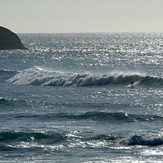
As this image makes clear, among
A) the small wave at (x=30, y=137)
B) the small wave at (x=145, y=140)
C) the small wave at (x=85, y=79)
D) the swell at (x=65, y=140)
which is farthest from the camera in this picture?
the small wave at (x=85, y=79)

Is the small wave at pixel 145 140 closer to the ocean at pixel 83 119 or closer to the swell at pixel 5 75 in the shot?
the ocean at pixel 83 119

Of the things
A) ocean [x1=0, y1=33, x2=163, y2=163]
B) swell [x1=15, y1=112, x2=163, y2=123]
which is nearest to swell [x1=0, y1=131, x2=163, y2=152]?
ocean [x1=0, y1=33, x2=163, y2=163]

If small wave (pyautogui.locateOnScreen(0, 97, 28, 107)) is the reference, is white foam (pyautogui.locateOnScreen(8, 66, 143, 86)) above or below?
above

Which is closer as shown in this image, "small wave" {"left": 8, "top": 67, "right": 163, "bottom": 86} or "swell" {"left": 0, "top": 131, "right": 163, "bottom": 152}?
"swell" {"left": 0, "top": 131, "right": 163, "bottom": 152}

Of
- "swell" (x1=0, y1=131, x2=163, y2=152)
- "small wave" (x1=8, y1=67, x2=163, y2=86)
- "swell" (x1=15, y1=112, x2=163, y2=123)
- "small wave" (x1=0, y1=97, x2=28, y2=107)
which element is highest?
"small wave" (x1=8, y1=67, x2=163, y2=86)

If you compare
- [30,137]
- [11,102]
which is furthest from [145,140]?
[11,102]

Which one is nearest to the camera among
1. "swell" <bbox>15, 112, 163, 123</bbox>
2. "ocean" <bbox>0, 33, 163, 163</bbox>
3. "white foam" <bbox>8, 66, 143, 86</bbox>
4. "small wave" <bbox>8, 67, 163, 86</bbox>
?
"ocean" <bbox>0, 33, 163, 163</bbox>

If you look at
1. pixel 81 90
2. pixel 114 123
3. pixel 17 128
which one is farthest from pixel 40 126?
pixel 81 90

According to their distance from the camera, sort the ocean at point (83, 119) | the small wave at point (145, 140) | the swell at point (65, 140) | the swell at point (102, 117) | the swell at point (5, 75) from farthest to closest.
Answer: the swell at point (5, 75) < the swell at point (102, 117) < the swell at point (65, 140) < the small wave at point (145, 140) < the ocean at point (83, 119)

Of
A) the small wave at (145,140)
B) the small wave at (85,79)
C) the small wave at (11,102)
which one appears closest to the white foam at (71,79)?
the small wave at (85,79)

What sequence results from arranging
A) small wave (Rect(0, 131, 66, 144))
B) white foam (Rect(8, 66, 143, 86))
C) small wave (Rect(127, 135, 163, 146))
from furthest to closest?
1. white foam (Rect(8, 66, 143, 86))
2. small wave (Rect(0, 131, 66, 144))
3. small wave (Rect(127, 135, 163, 146))

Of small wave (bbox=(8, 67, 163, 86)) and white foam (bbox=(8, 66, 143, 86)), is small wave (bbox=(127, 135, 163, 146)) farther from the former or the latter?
white foam (bbox=(8, 66, 143, 86))

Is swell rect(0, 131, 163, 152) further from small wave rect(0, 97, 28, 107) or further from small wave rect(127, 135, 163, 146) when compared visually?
small wave rect(0, 97, 28, 107)

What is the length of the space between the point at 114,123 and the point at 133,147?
10.2 m
